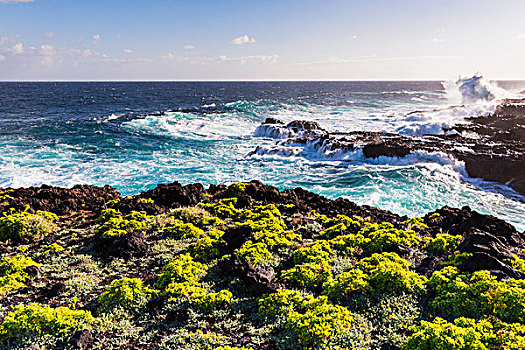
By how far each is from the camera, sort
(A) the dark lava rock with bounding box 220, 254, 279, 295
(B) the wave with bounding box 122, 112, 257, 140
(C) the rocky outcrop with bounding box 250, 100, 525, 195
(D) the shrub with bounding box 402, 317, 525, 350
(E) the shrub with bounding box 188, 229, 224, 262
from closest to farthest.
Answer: (D) the shrub with bounding box 402, 317, 525, 350 < (A) the dark lava rock with bounding box 220, 254, 279, 295 < (E) the shrub with bounding box 188, 229, 224, 262 < (C) the rocky outcrop with bounding box 250, 100, 525, 195 < (B) the wave with bounding box 122, 112, 257, 140

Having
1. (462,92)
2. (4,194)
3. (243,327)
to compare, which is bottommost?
(243,327)

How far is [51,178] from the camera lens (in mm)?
25906

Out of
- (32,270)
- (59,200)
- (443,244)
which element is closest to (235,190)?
(59,200)

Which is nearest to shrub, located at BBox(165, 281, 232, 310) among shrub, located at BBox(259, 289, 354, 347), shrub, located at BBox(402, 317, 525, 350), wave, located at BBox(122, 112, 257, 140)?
shrub, located at BBox(259, 289, 354, 347)

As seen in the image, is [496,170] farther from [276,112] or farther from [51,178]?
[276,112]

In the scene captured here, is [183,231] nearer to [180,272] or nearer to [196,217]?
[196,217]

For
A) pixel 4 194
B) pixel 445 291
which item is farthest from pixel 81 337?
pixel 4 194

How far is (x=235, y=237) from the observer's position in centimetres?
1209

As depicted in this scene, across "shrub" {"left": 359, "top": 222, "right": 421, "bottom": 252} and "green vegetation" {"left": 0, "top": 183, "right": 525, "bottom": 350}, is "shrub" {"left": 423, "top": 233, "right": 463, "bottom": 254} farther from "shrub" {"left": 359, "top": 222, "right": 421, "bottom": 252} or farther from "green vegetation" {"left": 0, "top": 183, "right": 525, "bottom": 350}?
"shrub" {"left": 359, "top": 222, "right": 421, "bottom": 252}

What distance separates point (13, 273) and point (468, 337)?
12.0 m

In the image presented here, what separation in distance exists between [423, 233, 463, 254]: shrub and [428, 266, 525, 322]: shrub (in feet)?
8.25

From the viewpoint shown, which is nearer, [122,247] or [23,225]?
[122,247]

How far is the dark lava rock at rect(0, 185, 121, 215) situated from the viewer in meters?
15.3

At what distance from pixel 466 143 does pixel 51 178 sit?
41449 millimetres
